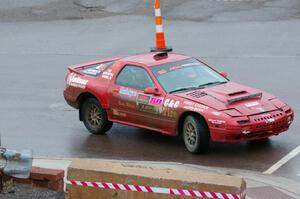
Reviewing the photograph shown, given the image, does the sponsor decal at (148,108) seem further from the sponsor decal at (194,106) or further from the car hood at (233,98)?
the sponsor decal at (194,106)

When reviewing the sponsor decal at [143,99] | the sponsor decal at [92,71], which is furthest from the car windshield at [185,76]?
the sponsor decal at [92,71]

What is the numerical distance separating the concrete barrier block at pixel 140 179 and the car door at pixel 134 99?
405 centimetres

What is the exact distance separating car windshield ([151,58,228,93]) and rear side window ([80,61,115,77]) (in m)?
1.09

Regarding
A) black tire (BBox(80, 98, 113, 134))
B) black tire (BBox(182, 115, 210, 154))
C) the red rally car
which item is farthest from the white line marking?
black tire (BBox(80, 98, 113, 134))

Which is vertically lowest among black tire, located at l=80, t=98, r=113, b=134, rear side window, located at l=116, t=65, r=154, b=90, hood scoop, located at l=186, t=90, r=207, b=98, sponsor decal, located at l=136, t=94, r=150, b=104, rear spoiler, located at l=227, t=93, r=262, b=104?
black tire, located at l=80, t=98, r=113, b=134

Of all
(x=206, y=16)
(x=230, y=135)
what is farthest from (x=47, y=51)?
(x=230, y=135)

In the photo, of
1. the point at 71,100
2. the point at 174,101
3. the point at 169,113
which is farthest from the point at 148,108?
the point at 71,100

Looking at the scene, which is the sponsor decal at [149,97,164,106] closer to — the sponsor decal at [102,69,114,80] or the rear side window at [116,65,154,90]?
the rear side window at [116,65,154,90]

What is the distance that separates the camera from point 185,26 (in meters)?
23.7

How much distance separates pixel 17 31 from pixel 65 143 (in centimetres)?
1131

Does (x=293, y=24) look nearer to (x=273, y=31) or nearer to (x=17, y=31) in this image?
(x=273, y=31)

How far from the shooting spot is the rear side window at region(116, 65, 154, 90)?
46.8ft

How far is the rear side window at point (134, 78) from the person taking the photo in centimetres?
1427

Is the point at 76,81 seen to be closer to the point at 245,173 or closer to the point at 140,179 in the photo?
the point at 245,173
